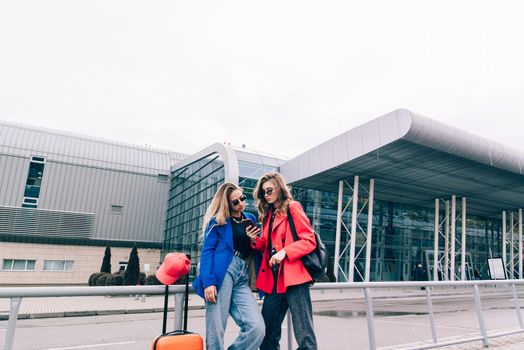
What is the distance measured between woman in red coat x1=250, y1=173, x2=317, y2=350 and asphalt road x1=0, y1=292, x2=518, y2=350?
0.41 m

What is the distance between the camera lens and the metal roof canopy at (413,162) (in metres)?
17.0

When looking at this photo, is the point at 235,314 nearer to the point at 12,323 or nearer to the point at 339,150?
the point at 12,323

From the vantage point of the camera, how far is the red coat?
3.56m

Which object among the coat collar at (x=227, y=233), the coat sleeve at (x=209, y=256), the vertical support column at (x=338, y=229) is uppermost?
the vertical support column at (x=338, y=229)

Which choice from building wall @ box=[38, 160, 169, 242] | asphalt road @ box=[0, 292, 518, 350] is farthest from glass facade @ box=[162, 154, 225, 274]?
asphalt road @ box=[0, 292, 518, 350]

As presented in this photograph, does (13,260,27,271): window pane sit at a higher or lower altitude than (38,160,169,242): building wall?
lower

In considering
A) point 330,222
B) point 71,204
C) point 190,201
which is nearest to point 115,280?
point 190,201

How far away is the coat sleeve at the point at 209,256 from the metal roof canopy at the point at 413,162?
14.0 meters

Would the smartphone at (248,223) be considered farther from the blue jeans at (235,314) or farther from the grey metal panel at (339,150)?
the grey metal panel at (339,150)

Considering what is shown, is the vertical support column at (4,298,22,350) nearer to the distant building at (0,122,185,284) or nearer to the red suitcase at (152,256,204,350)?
the red suitcase at (152,256,204,350)

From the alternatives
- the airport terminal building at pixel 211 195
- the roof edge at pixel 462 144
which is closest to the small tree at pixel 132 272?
the airport terminal building at pixel 211 195

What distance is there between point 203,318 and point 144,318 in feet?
1.89

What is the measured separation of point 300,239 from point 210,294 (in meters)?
0.91

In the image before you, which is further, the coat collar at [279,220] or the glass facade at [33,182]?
the glass facade at [33,182]
